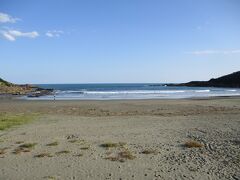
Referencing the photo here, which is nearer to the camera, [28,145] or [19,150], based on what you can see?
[19,150]

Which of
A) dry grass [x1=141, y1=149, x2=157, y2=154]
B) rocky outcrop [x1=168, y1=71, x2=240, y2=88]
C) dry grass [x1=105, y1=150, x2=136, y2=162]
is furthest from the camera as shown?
rocky outcrop [x1=168, y1=71, x2=240, y2=88]

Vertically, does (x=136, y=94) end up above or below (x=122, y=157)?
above

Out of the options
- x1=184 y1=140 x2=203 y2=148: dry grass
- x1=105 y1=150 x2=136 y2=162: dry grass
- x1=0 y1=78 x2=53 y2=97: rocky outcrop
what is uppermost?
x1=0 y1=78 x2=53 y2=97: rocky outcrop

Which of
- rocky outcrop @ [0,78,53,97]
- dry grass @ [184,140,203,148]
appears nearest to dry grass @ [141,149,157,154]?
dry grass @ [184,140,203,148]

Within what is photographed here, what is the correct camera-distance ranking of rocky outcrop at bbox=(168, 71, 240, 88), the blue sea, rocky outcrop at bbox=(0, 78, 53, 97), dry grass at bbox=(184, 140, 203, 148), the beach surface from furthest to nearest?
1. rocky outcrop at bbox=(168, 71, 240, 88)
2. rocky outcrop at bbox=(0, 78, 53, 97)
3. the blue sea
4. dry grass at bbox=(184, 140, 203, 148)
5. the beach surface

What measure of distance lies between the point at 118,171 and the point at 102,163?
3.33 ft

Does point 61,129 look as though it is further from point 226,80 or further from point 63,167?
point 226,80

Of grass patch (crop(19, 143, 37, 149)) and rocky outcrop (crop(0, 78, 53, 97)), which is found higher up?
rocky outcrop (crop(0, 78, 53, 97))

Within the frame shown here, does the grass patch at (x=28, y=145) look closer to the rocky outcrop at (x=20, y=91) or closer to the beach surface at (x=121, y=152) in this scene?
the beach surface at (x=121, y=152)

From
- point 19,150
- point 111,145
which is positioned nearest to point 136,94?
point 111,145

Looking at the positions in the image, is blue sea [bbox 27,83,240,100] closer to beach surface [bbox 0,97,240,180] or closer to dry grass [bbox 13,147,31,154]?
beach surface [bbox 0,97,240,180]

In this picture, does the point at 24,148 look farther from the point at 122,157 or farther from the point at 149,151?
the point at 149,151

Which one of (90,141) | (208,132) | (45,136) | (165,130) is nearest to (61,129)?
(45,136)

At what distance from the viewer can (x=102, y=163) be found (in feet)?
35.8
